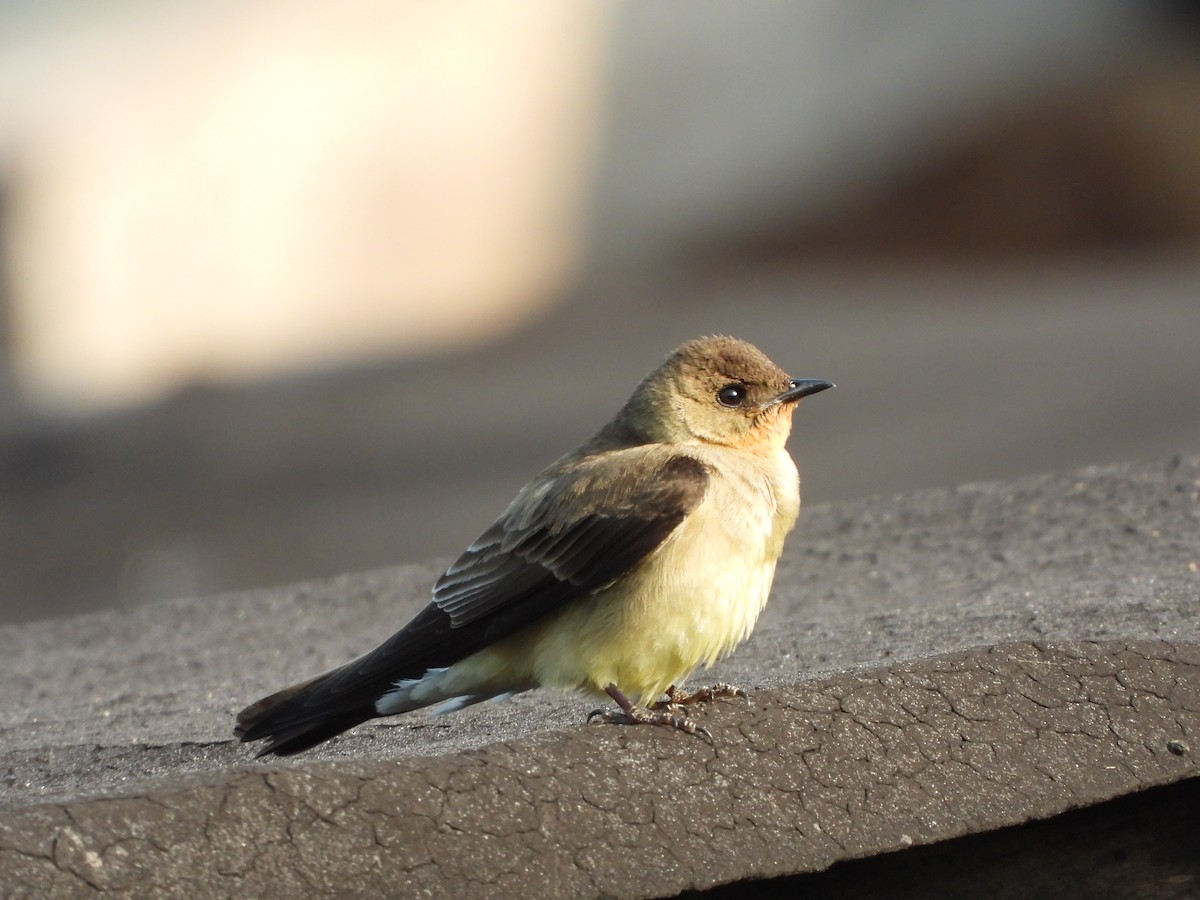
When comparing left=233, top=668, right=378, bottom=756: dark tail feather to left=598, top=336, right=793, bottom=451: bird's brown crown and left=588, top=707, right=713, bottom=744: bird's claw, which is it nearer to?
left=588, top=707, right=713, bottom=744: bird's claw

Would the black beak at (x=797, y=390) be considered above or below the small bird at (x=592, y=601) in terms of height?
above

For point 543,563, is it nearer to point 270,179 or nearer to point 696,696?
point 696,696

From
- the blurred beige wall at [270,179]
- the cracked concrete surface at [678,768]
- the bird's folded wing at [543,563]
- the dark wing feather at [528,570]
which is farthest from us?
the blurred beige wall at [270,179]

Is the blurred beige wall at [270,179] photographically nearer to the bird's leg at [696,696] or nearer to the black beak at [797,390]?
the black beak at [797,390]

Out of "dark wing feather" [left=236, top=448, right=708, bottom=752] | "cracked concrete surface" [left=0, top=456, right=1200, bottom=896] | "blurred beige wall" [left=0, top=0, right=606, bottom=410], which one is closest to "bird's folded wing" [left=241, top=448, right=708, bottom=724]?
"dark wing feather" [left=236, top=448, right=708, bottom=752]

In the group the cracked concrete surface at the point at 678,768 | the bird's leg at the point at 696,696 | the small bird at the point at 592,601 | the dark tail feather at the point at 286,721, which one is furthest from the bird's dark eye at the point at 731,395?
the dark tail feather at the point at 286,721

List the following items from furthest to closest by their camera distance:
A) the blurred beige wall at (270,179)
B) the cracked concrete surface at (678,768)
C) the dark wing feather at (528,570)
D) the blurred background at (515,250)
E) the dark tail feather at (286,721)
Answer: the blurred beige wall at (270,179)
the blurred background at (515,250)
the dark wing feather at (528,570)
the dark tail feather at (286,721)
the cracked concrete surface at (678,768)

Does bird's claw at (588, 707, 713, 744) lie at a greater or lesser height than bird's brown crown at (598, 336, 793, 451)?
lesser

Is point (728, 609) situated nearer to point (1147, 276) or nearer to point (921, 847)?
point (921, 847)
